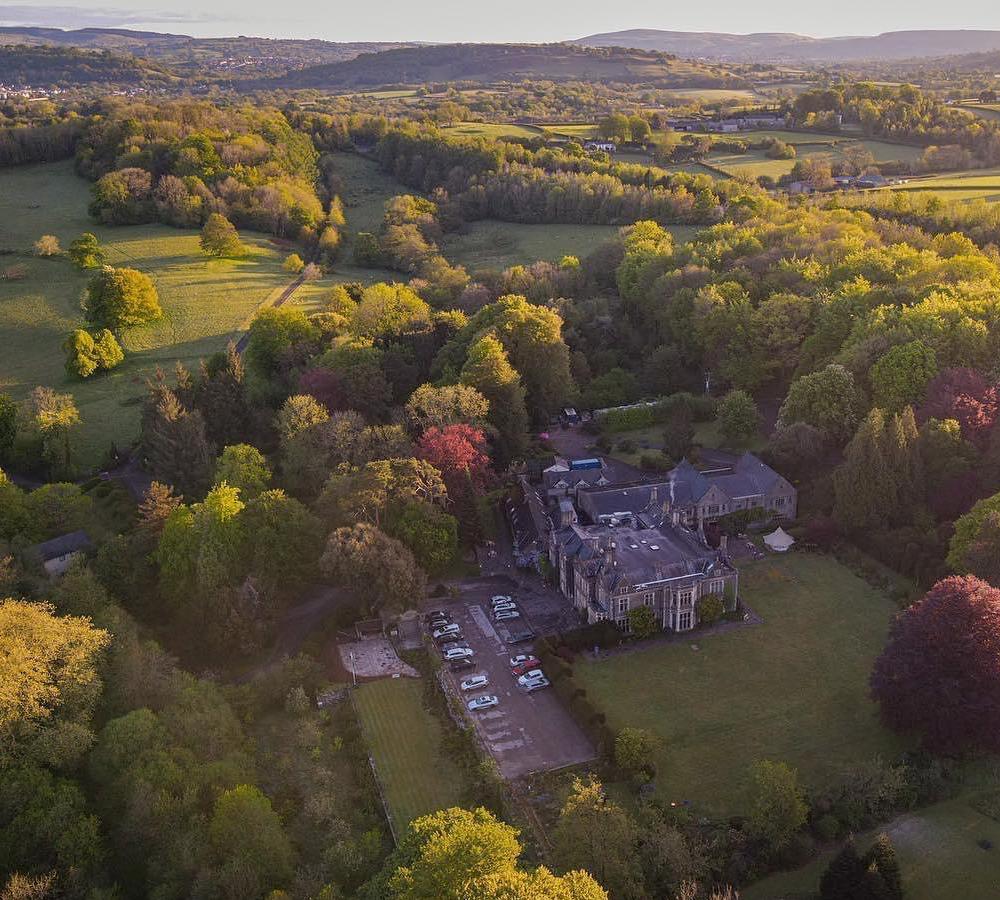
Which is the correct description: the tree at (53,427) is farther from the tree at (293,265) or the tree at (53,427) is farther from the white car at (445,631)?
the tree at (293,265)

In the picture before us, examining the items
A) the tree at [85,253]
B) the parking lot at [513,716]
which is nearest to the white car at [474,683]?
the parking lot at [513,716]

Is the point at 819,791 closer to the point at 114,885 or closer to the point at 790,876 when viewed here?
the point at 790,876

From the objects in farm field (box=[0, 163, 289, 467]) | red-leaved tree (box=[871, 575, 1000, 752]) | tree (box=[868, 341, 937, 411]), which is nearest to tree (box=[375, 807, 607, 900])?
red-leaved tree (box=[871, 575, 1000, 752])

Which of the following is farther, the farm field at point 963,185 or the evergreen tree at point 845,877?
the farm field at point 963,185

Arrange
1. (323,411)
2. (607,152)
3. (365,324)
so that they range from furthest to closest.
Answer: (607,152) → (365,324) → (323,411)

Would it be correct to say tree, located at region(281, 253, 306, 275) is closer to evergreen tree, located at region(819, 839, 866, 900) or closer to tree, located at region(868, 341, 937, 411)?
tree, located at region(868, 341, 937, 411)

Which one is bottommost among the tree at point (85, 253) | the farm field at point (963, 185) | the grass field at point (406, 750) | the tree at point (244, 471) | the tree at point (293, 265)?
the grass field at point (406, 750)

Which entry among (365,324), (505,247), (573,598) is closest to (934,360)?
(573,598)
